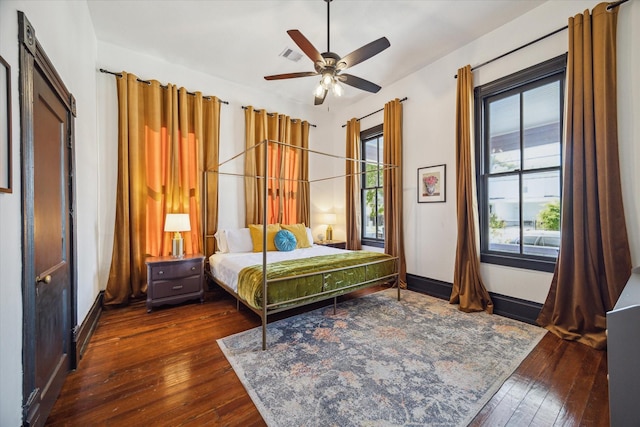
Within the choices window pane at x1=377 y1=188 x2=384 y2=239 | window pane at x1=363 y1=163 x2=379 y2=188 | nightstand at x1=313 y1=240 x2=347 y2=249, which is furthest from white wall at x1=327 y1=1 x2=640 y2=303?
nightstand at x1=313 y1=240 x2=347 y2=249

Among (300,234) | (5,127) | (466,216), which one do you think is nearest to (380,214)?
(300,234)

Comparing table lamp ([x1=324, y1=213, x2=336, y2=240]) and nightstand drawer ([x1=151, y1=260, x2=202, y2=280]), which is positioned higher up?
table lamp ([x1=324, y1=213, x2=336, y2=240])

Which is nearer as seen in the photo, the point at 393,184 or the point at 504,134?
the point at 504,134

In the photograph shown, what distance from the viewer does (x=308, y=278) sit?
274 centimetres

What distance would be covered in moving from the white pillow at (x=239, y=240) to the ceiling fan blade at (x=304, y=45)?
263 centimetres

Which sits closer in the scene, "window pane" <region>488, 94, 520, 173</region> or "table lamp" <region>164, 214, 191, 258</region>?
"window pane" <region>488, 94, 520, 173</region>

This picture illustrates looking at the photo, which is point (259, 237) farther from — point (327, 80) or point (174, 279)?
point (327, 80)

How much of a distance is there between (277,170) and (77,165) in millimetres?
2780

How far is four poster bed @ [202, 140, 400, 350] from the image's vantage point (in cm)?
252

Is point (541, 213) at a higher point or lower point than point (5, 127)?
lower

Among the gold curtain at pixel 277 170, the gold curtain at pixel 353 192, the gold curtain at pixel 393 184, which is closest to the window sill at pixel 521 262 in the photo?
the gold curtain at pixel 393 184

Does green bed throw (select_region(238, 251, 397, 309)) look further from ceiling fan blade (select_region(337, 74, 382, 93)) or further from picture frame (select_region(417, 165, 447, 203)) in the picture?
ceiling fan blade (select_region(337, 74, 382, 93))

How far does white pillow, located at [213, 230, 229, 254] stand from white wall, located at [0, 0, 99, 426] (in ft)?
4.67

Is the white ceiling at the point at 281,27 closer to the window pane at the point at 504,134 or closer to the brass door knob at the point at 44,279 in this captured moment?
the window pane at the point at 504,134
